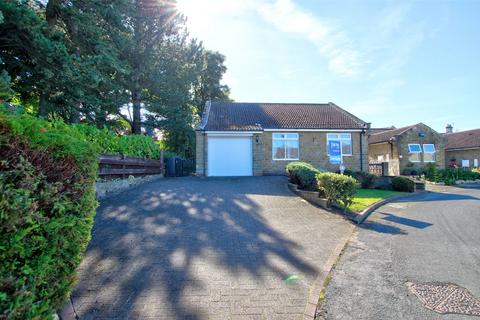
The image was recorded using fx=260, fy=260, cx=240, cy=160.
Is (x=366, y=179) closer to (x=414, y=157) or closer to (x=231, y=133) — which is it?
(x=231, y=133)

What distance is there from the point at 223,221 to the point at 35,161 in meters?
5.19

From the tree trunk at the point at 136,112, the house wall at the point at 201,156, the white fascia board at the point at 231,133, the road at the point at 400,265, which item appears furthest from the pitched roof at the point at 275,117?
the road at the point at 400,265

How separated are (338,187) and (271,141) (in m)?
9.58

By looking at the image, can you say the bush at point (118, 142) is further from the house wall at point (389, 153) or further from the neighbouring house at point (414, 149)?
the house wall at point (389, 153)

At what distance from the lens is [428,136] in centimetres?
2566

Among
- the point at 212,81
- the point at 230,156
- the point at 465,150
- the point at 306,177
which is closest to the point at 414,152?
the point at 465,150

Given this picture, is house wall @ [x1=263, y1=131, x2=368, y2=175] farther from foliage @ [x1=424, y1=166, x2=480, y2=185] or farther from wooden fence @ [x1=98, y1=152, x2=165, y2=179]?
wooden fence @ [x1=98, y1=152, x2=165, y2=179]

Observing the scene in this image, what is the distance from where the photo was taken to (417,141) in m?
25.4

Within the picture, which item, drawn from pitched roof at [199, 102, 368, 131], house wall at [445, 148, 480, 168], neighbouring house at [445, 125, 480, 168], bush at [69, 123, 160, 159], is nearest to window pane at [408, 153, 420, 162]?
neighbouring house at [445, 125, 480, 168]

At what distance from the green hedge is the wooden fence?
6391 millimetres

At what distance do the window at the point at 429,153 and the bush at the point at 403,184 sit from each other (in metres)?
13.0

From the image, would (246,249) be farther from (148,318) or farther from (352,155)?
(352,155)

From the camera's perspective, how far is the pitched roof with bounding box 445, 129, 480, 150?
2990 cm

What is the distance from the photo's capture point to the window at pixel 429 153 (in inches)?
994
